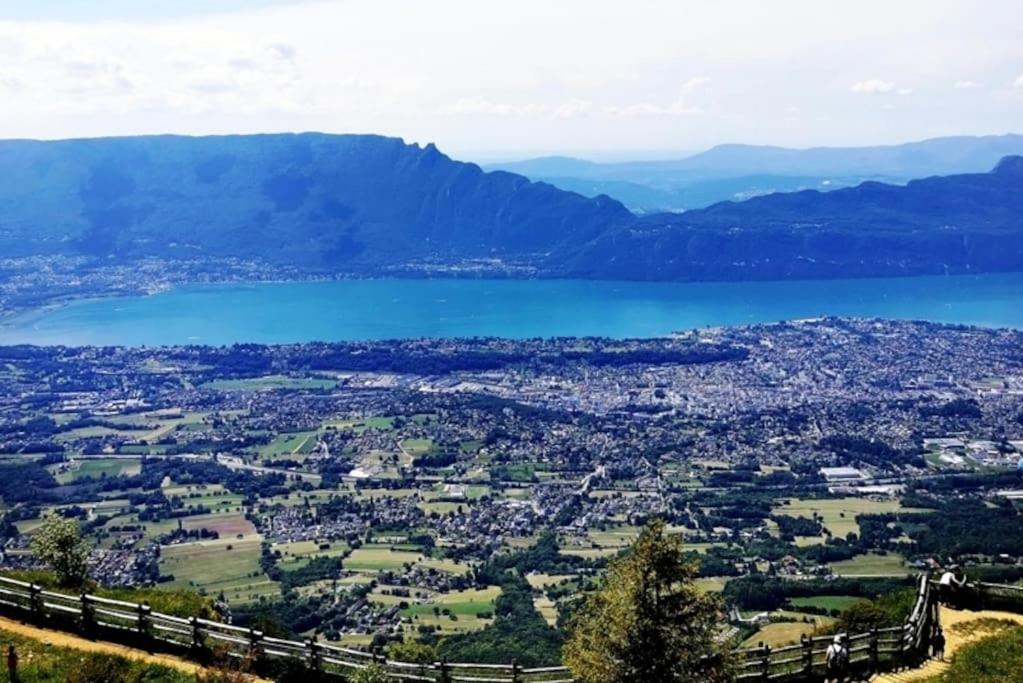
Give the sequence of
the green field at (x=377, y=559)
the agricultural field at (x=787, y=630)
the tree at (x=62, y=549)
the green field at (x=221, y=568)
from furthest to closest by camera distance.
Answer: the green field at (x=377, y=559), the green field at (x=221, y=568), the agricultural field at (x=787, y=630), the tree at (x=62, y=549)

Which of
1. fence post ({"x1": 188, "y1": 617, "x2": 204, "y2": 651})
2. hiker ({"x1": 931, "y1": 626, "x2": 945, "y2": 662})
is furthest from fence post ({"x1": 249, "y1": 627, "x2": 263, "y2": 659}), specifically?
hiker ({"x1": 931, "y1": 626, "x2": 945, "y2": 662})

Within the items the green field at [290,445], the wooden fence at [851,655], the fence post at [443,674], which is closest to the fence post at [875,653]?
the wooden fence at [851,655]

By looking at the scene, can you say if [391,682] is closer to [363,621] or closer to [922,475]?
[363,621]

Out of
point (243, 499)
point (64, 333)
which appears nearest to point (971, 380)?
point (243, 499)

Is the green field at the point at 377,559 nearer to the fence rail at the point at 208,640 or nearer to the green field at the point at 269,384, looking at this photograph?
the fence rail at the point at 208,640

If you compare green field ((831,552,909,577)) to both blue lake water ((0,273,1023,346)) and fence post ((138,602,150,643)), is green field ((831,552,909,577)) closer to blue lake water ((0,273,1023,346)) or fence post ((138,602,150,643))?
fence post ((138,602,150,643))

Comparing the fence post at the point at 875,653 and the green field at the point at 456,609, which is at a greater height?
the fence post at the point at 875,653
